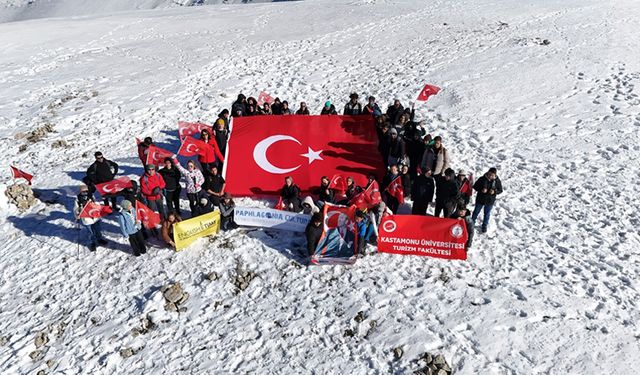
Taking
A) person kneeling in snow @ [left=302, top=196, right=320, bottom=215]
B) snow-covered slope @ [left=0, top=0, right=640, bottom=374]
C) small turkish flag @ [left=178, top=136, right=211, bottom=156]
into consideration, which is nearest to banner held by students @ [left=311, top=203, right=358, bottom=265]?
snow-covered slope @ [left=0, top=0, right=640, bottom=374]

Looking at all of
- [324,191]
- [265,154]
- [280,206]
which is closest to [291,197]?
[280,206]

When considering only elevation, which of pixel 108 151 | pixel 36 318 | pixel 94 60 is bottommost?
pixel 36 318

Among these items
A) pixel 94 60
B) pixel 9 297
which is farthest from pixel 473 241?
pixel 94 60

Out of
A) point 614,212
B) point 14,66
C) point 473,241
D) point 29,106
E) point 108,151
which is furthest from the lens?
point 14,66

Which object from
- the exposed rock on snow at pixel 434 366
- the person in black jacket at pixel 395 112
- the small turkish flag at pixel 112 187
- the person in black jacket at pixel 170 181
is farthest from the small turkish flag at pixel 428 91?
the small turkish flag at pixel 112 187

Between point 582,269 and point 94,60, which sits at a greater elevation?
point 94,60

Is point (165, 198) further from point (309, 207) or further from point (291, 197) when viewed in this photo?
point (309, 207)

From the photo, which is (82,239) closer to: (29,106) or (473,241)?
(473,241)

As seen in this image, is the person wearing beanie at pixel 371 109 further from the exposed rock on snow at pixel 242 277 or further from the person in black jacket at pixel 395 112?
the exposed rock on snow at pixel 242 277
